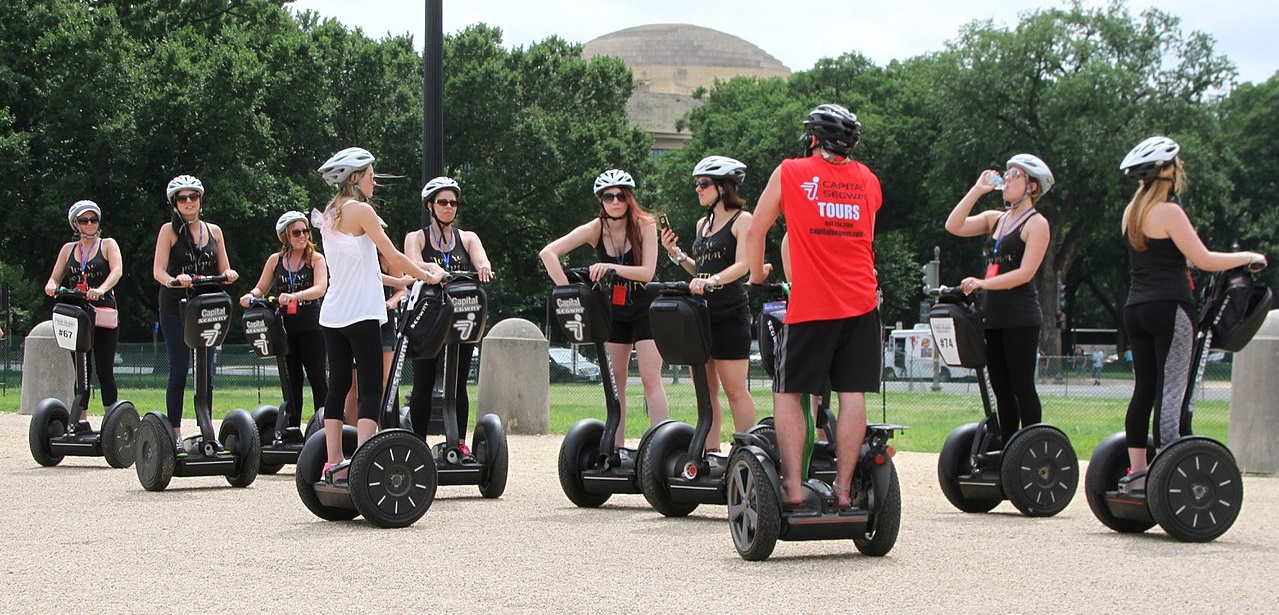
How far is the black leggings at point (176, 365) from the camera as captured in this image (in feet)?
35.1

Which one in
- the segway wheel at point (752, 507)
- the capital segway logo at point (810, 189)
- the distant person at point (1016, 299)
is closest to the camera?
the segway wheel at point (752, 507)

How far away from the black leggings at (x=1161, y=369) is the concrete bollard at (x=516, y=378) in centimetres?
885

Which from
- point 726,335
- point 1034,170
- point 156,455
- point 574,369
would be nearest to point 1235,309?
point 1034,170

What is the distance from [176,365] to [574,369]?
65.2ft

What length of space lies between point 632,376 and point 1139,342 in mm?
15991

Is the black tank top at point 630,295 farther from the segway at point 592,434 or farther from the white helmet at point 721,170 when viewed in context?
the white helmet at point 721,170

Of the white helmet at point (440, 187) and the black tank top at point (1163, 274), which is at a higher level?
the white helmet at point (440, 187)

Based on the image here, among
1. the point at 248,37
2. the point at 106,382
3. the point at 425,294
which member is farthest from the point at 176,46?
the point at 425,294

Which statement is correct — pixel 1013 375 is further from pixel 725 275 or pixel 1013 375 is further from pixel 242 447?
pixel 242 447

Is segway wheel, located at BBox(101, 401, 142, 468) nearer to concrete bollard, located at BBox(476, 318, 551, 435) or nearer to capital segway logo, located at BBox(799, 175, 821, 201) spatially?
concrete bollard, located at BBox(476, 318, 551, 435)

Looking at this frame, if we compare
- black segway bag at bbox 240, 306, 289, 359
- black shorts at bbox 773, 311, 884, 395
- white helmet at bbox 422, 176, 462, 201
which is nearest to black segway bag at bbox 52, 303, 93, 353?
black segway bag at bbox 240, 306, 289, 359

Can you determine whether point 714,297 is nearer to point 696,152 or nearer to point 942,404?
point 942,404

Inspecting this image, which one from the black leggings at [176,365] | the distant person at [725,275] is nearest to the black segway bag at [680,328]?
the distant person at [725,275]

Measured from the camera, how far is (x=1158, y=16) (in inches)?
1973
